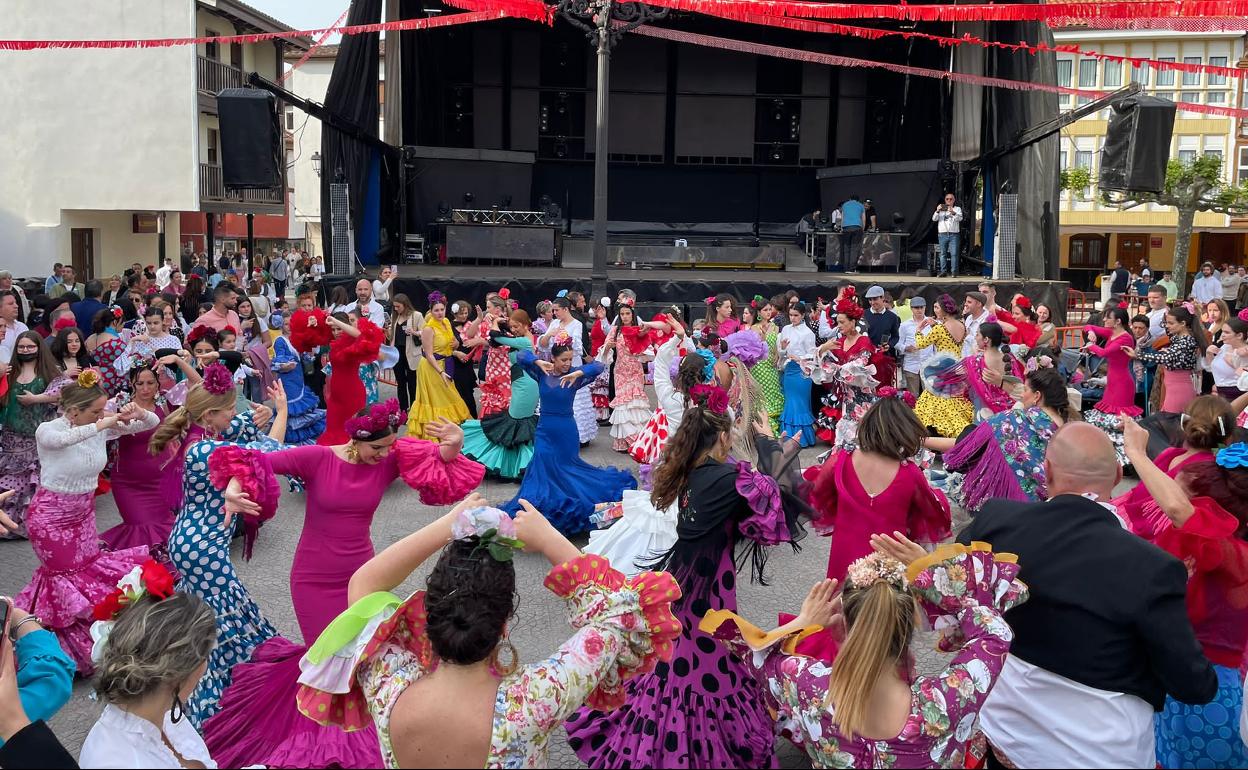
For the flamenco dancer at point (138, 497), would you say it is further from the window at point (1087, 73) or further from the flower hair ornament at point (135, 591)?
the window at point (1087, 73)

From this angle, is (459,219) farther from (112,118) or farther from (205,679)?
(205,679)

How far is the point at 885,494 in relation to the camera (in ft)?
15.3

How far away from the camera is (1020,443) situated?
23.1 feet

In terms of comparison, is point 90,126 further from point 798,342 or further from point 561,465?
point 561,465

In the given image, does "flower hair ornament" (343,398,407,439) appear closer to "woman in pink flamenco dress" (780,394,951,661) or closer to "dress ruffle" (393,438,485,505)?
"dress ruffle" (393,438,485,505)

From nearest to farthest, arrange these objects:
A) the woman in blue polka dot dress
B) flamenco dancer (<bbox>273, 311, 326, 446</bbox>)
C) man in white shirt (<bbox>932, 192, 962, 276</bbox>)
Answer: the woman in blue polka dot dress
flamenco dancer (<bbox>273, 311, 326, 446</bbox>)
man in white shirt (<bbox>932, 192, 962, 276</bbox>)

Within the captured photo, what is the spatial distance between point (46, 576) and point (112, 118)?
2551 centimetres

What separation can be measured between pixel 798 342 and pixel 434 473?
322 inches

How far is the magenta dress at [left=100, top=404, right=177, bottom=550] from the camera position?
6500mm

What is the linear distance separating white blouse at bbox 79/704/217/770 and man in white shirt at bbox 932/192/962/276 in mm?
21131

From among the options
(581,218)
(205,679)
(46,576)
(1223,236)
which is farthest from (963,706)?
(1223,236)

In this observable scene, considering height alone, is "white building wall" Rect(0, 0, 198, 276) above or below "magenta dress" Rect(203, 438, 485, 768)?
above

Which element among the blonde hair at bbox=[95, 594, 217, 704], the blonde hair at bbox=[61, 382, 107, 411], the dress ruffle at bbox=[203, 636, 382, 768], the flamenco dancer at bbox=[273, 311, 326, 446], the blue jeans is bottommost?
the dress ruffle at bbox=[203, 636, 382, 768]

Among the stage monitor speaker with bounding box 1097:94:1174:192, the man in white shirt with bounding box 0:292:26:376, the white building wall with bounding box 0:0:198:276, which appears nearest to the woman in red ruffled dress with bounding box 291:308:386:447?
the man in white shirt with bounding box 0:292:26:376
